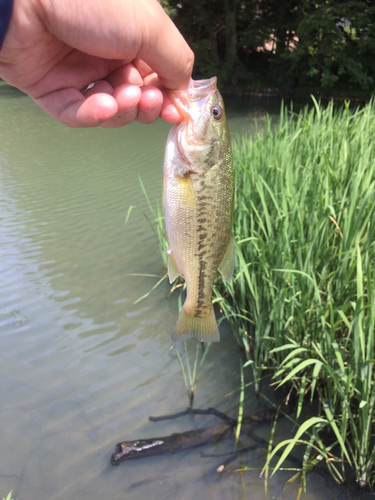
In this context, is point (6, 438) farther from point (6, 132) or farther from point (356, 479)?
point (6, 132)

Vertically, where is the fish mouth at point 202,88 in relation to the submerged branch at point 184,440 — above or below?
above

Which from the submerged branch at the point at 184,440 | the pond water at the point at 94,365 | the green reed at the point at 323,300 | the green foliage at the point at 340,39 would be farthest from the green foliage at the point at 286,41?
the submerged branch at the point at 184,440

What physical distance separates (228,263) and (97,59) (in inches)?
45.7

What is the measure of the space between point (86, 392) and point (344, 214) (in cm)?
276

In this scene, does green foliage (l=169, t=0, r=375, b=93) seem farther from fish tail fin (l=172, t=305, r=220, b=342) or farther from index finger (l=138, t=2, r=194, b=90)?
fish tail fin (l=172, t=305, r=220, b=342)

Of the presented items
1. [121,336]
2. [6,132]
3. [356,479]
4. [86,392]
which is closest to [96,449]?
[86,392]

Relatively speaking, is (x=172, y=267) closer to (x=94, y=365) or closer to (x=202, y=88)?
(x=202, y=88)

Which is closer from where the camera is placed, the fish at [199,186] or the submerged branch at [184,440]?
the fish at [199,186]

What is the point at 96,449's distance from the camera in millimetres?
3088

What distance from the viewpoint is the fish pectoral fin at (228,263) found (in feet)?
5.37

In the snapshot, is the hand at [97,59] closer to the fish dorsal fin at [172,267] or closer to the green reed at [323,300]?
the fish dorsal fin at [172,267]

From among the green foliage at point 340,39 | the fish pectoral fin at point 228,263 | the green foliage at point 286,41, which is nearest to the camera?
the fish pectoral fin at point 228,263

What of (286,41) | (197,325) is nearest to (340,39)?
(286,41)

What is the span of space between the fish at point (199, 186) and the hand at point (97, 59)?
112 mm
